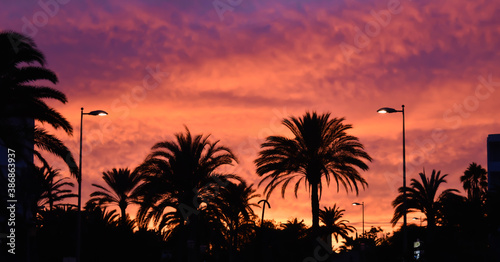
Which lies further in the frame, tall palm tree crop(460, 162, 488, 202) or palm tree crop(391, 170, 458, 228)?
tall palm tree crop(460, 162, 488, 202)

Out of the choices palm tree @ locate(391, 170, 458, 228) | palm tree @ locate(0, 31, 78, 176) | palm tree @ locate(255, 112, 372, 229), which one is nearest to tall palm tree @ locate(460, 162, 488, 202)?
palm tree @ locate(391, 170, 458, 228)

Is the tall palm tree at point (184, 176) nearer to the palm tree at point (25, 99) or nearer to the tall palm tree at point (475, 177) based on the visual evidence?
the palm tree at point (25, 99)

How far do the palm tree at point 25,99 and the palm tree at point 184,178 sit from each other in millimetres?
19898

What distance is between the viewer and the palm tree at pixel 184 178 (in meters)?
46.1

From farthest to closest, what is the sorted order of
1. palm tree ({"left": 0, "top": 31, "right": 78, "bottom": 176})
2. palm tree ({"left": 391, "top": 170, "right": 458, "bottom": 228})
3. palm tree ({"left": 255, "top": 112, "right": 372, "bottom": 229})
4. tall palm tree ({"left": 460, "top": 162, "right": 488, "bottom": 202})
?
tall palm tree ({"left": 460, "top": 162, "right": 488, "bottom": 202})
palm tree ({"left": 391, "top": 170, "right": 458, "bottom": 228})
palm tree ({"left": 255, "top": 112, "right": 372, "bottom": 229})
palm tree ({"left": 0, "top": 31, "right": 78, "bottom": 176})

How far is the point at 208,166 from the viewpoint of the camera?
46688 mm

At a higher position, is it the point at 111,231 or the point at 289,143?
the point at 289,143

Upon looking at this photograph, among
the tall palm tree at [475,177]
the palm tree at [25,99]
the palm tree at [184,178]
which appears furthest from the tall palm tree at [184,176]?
the tall palm tree at [475,177]

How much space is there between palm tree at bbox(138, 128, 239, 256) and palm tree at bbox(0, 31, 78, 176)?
19.9 metres

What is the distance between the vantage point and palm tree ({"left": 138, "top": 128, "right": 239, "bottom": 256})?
1816 inches

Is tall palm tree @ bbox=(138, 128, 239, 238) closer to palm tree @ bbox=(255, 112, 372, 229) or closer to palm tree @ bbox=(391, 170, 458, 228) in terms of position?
palm tree @ bbox=(255, 112, 372, 229)

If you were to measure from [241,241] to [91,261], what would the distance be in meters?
43.3

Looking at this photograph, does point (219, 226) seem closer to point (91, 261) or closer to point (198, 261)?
point (198, 261)

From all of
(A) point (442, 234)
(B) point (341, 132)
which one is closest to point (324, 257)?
(A) point (442, 234)
